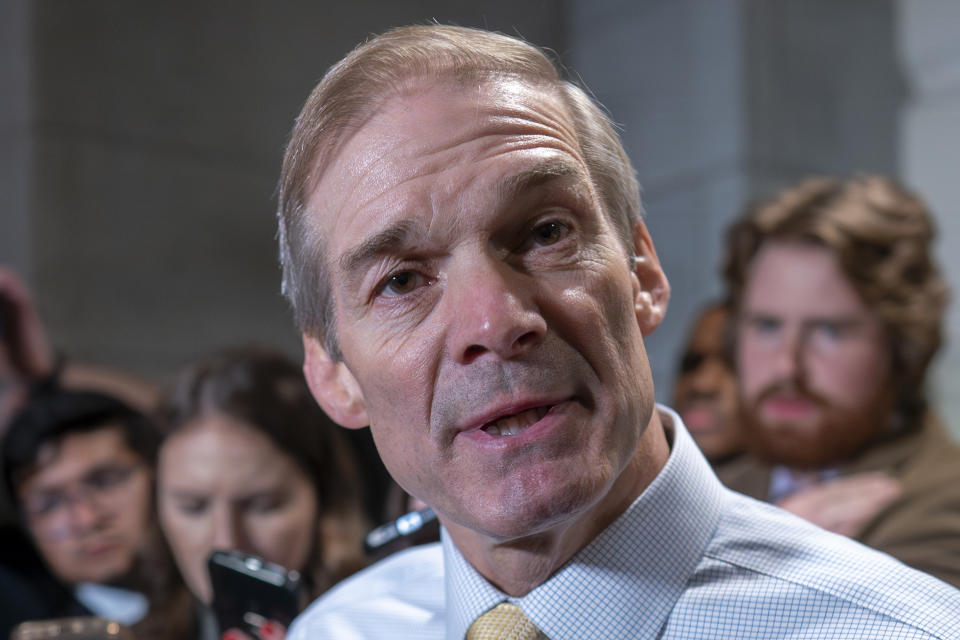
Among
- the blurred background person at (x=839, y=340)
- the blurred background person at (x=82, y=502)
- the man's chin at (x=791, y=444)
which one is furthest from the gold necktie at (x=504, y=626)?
the blurred background person at (x=82, y=502)

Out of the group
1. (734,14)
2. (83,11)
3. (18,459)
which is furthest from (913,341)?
(83,11)

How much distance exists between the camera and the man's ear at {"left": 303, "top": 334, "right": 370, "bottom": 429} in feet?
4.90

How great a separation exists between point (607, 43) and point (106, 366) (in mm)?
2525

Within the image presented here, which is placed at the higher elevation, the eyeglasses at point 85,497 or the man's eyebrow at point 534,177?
the man's eyebrow at point 534,177

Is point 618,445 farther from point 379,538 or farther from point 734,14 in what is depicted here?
point 734,14

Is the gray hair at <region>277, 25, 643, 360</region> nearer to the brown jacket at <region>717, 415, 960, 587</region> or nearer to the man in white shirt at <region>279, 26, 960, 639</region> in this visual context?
the man in white shirt at <region>279, 26, 960, 639</region>

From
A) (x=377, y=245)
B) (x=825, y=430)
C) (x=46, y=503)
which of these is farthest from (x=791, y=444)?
(x=46, y=503)

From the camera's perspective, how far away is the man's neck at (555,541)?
4.41 feet

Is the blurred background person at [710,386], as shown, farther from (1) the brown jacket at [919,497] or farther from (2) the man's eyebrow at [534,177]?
(2) the man's eyebrow at [534,177]

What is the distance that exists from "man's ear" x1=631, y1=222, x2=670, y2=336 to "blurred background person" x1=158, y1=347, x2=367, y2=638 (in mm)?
1196

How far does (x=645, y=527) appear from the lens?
53.4 inches

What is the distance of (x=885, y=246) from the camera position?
2596 millimetres

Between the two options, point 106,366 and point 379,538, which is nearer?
point 379,538

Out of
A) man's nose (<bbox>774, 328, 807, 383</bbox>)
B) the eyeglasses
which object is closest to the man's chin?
man's nose (<bbox>774, 328, 807, 383</bbox>)
